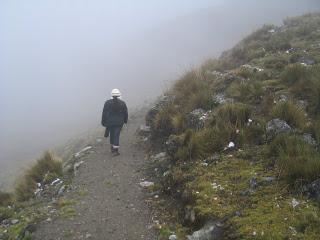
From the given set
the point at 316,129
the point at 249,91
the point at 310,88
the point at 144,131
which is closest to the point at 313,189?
the point at 316,129

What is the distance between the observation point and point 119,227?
884cm

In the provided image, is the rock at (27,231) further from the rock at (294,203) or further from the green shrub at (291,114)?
the green shrub at (291,114)

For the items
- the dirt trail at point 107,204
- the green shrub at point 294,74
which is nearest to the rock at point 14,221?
the dirt trail at point 107,204

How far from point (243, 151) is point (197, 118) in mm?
2761

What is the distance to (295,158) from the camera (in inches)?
333

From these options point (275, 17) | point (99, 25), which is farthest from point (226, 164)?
point (99, 25)

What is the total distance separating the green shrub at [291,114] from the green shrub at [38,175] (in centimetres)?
645

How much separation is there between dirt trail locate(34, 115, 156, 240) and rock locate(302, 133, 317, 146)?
11.9 feet

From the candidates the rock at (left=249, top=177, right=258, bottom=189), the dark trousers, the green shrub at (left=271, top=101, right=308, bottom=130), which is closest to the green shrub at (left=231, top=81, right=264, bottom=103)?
the green shrub at (left=271, top=101, right=308, bottom=130)

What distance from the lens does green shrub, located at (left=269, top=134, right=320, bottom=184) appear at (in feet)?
26.2

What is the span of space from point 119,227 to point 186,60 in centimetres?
6565

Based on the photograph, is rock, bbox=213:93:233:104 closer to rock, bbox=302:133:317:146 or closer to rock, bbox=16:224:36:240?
rock, bbox=302:133:317:146

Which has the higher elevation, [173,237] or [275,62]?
[275,62]

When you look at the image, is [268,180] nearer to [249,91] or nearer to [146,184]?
[146,184]
